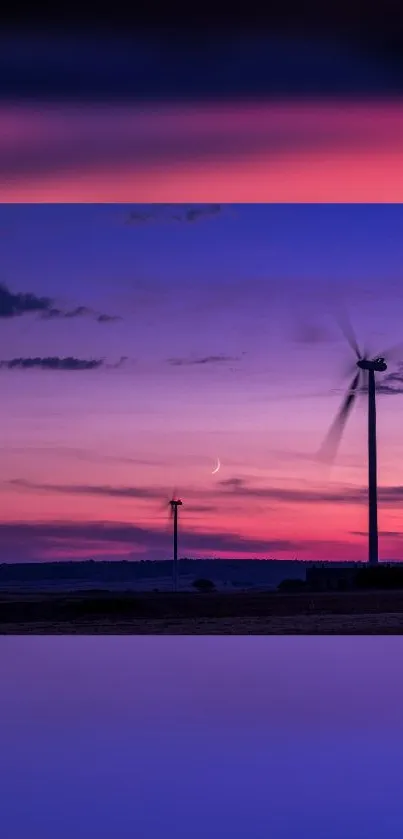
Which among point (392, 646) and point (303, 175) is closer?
point (303, 175)

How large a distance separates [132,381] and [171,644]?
10.3m

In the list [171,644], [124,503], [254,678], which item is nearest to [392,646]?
[171,644]

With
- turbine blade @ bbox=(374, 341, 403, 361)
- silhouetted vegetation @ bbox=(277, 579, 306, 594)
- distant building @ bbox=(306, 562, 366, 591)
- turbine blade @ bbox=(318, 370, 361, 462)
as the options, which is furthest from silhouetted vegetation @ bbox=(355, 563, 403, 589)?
turbine blade @ bbox=(374, 341, 403, 361)

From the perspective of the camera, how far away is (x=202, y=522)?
2609 centimetres

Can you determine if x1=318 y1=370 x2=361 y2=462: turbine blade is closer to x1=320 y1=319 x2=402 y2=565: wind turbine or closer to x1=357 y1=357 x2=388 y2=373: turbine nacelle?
x1=320 y1=319 x2=402 y2=565: wind turbine

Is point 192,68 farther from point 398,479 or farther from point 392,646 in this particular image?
point 398,479

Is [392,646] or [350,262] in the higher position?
[350,262]

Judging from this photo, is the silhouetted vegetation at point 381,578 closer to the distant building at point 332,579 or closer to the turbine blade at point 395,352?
the distant building at point 332,579

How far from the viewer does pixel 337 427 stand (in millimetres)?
19938

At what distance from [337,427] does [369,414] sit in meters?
1.67

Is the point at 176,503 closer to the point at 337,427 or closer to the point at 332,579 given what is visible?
the point at 332,579

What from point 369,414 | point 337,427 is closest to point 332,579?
point 337,427

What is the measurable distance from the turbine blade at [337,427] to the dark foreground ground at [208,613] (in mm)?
2441

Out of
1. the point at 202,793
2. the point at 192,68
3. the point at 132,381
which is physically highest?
the point at 132,381
